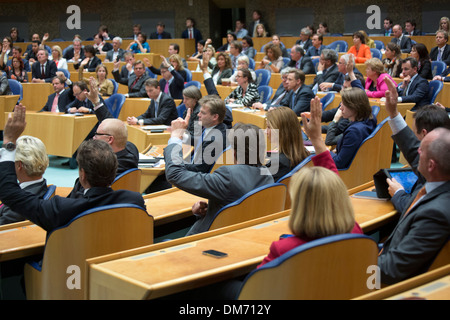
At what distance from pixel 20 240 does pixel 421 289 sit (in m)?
1.87

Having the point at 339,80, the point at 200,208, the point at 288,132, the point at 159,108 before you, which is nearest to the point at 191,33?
the point at 339,80

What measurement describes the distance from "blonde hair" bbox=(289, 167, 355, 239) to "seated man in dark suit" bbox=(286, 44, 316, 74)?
292 inches

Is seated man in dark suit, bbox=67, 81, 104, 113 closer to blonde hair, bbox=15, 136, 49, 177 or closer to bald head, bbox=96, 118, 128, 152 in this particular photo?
bald head, bbox=96, 118, 128, 152

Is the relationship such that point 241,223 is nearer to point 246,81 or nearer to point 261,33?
point 246,81

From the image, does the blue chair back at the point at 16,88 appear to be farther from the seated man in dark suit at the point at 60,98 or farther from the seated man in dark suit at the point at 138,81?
the seated man in dark suit at the point at 138,81

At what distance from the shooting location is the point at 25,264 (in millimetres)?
2760

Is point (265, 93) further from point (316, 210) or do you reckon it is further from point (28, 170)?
point (316, 210)

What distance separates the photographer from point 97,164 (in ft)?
8.80

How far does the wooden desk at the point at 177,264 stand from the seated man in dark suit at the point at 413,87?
4.49m

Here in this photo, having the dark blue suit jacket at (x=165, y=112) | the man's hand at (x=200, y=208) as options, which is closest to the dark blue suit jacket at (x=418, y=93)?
the dark blue suit jacket at (x=165, y=112)

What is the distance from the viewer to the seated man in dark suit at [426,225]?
2.15 meters

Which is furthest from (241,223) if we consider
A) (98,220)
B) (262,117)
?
(262,117)

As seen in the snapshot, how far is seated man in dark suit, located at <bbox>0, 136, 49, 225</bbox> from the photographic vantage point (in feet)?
10.3

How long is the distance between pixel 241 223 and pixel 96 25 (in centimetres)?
1613
